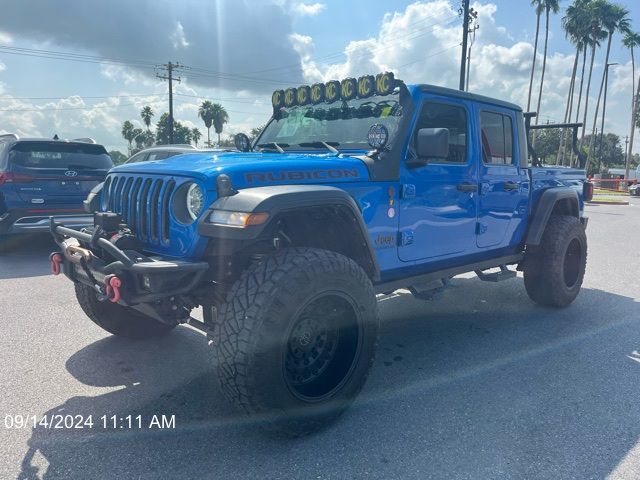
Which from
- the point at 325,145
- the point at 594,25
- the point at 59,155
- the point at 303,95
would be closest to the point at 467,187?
the point at 325,145

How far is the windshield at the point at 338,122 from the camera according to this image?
3.60 m

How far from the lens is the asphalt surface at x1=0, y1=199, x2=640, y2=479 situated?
245 centimetres

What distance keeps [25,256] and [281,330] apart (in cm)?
653

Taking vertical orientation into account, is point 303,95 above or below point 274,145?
above

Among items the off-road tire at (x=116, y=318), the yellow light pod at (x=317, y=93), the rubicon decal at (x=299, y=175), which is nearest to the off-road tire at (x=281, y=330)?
the rubicon decal at (x=299, y=175)

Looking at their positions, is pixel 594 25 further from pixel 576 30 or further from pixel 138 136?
pixel 138 136

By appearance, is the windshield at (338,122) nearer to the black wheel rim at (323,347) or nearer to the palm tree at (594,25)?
the black wheel rim at (323,347)

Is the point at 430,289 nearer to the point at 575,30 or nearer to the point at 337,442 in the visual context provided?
the point at 337,442

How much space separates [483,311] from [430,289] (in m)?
1.47

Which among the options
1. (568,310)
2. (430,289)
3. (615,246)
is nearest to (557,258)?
(568,310)

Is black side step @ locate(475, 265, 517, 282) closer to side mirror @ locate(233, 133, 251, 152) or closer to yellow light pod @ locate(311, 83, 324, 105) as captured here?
yellow light pod @ locate(311, 83, 324, 105)

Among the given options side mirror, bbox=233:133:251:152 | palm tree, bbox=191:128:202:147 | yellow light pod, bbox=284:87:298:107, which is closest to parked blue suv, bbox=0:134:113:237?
side mirror, bbox=233:133:251:152

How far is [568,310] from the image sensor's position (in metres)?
5.14

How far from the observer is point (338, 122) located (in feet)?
12.6
